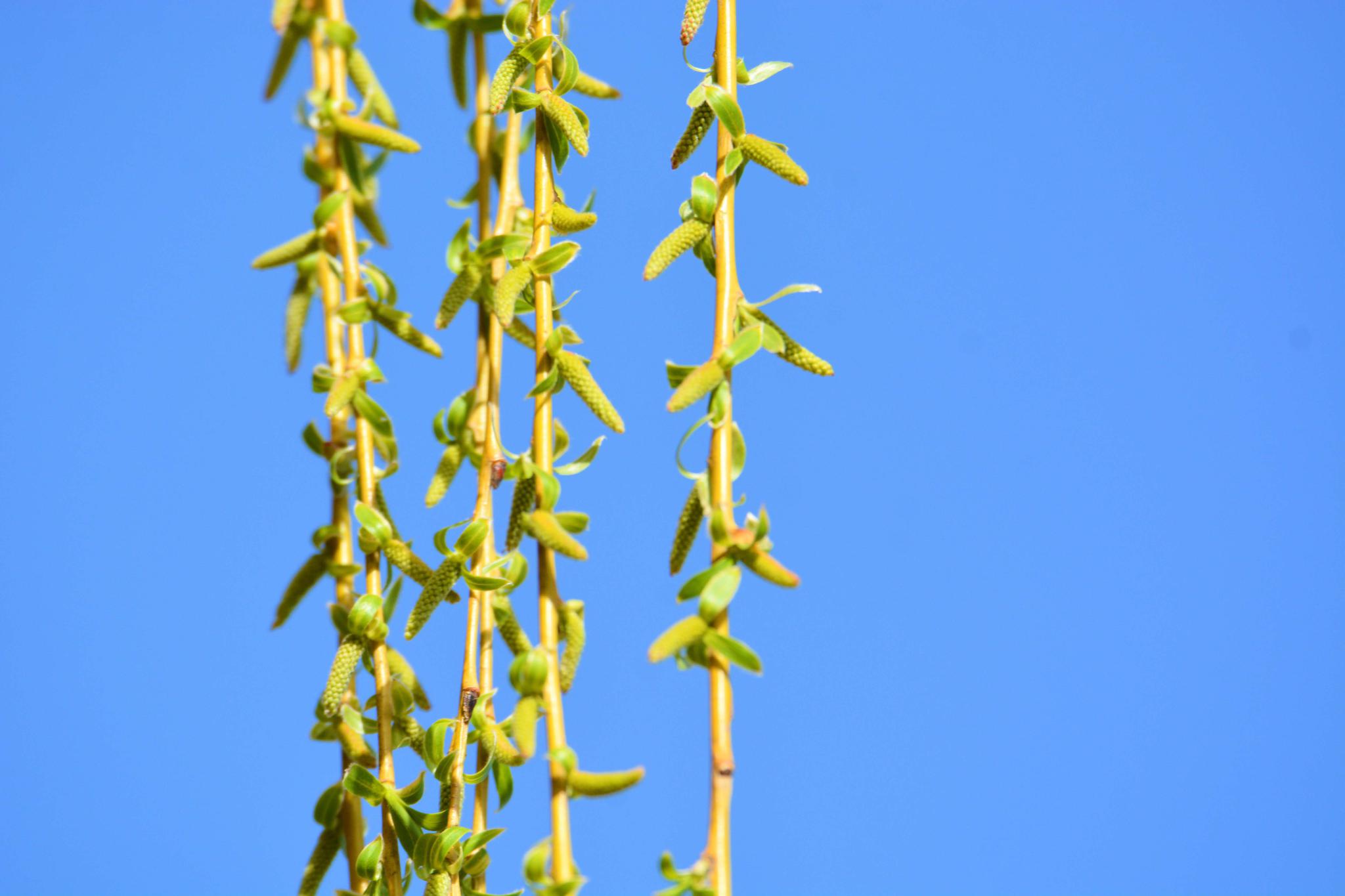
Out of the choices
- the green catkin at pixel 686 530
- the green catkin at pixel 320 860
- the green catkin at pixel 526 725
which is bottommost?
the green catkin at pixel 320 860

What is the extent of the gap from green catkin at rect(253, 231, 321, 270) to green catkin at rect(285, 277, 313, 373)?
16 millimetres

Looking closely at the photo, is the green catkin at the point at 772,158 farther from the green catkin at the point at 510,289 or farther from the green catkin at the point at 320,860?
the green catkin at the point at 320,860

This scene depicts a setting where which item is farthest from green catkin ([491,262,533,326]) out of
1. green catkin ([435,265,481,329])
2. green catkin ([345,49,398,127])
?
green catkin ([345,49,398,127])

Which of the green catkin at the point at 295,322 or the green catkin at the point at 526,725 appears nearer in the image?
the green catkin at the point at 526,725

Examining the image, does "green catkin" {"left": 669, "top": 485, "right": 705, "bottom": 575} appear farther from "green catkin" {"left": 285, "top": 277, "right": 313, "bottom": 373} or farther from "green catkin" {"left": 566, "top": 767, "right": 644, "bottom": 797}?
"green catkin" {"left": 285, "top": 277, "right": 313, "bottom": 373}

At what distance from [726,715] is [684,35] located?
0.60 feet

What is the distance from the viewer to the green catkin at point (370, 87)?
43cm

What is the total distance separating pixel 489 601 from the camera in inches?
14.3

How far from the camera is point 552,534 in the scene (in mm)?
338

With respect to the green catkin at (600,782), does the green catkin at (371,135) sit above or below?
above

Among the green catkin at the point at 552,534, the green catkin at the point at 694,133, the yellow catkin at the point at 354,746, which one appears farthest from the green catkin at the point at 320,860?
the green catkin at the point at 694,133

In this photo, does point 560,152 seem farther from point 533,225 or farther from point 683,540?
point 683,540

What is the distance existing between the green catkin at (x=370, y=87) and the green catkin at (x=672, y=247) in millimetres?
151

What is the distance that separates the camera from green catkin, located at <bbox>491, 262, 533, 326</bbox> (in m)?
0.35
